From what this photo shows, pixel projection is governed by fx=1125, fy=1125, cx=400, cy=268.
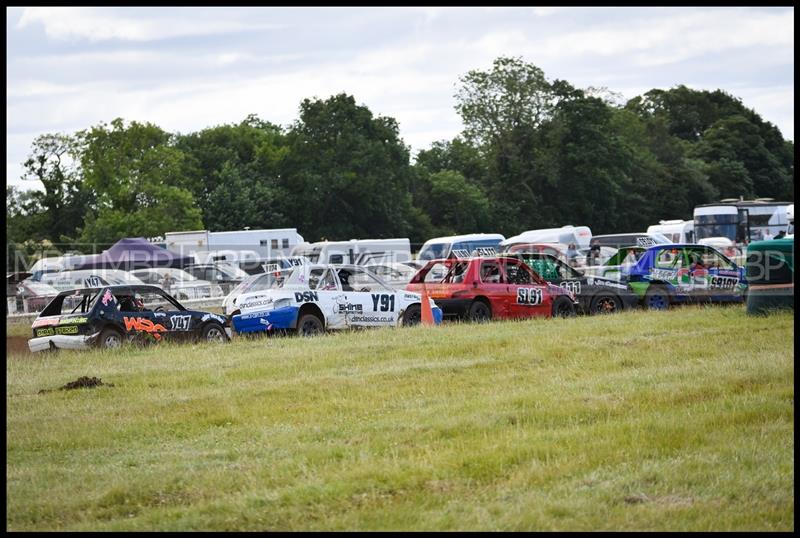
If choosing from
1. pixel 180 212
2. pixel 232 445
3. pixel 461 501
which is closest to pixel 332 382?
pixel 232 445

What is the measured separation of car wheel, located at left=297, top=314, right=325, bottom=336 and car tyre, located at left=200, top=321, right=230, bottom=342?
130 cm

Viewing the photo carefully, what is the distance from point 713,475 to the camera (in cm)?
815

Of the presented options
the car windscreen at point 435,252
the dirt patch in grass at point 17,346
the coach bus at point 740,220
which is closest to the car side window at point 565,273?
the dirt patch in grass at point 17,346

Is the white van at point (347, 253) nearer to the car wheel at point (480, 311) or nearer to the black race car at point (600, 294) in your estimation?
the black race car at point (600, 294)

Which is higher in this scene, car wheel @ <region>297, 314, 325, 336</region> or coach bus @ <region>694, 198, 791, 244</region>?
coach bus @ <region>694, 198, 791, 244</region>

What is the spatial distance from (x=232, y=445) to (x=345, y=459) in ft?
4.42

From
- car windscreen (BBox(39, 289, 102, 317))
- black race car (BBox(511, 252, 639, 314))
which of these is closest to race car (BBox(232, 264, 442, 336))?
car windscreen (BBox(39, 289, 102, 317))

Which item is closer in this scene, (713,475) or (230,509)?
(230,509)

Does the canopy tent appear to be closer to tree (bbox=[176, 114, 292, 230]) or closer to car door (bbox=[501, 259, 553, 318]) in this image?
car door (bbox=[501, 259, 553, 318])

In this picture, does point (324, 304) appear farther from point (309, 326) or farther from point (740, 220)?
point (740, 220)

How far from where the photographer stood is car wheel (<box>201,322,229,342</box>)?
19.3 meters

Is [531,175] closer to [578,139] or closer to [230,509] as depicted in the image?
[578,139]

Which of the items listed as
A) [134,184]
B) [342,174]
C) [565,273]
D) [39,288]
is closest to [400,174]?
[342,174]

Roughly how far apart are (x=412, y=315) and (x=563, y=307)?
371cm
